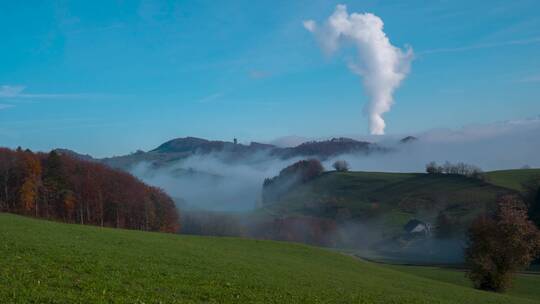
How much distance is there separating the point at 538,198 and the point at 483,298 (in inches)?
4193

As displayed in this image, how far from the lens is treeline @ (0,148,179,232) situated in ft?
322

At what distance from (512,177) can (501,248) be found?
15818 centimetres

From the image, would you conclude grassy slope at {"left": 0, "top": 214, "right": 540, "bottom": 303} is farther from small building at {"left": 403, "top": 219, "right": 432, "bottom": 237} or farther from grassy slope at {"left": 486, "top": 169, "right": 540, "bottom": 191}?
grassy slope at {"left": 486, "top": 169, "right": 540, "bottom": 191}

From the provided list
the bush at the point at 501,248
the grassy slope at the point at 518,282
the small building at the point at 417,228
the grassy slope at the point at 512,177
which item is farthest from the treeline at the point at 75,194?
the grassy slope at the point at 512,177

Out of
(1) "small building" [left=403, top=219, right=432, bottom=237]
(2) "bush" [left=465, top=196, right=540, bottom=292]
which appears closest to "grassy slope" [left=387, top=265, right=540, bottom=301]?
(2) "bush" [left=465, top=196, right=540, bottom=292]

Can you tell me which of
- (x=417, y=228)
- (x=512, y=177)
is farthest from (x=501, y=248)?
(x=512, y=177)

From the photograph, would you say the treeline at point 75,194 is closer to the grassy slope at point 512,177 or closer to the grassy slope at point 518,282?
the grassy slope at point 518,282

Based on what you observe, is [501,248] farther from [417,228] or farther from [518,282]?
[417,228]

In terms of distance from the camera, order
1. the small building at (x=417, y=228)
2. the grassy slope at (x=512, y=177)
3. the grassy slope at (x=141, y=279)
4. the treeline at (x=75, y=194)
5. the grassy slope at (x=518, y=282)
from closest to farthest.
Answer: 1. the grassy slope at (x=141, y=279)
2. the grassy slope at (x=518, y=282)
3. the treeline at (x=75, y=194)
4. the small building at (x=417, y=228)
5. the grassy slope at (x=512, y=177)

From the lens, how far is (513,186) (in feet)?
582

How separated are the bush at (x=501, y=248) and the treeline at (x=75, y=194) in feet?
253

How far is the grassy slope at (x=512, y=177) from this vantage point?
17865 centimetres

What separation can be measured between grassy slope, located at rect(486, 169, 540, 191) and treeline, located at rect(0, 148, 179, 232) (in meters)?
133

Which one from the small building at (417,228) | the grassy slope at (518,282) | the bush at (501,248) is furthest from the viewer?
the small building at (417,228)
